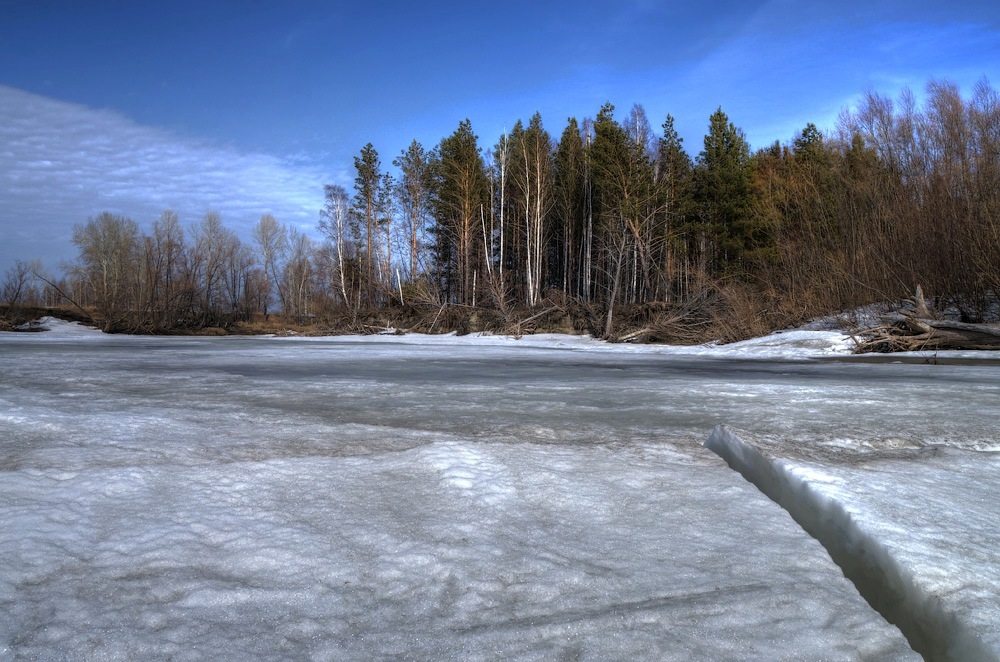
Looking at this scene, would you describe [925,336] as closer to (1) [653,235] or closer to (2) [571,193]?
(1) [653,235]

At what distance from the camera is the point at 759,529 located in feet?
5.61

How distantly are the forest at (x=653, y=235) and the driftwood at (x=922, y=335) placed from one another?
247 cm

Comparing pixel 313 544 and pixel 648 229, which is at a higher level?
pixel 648 229

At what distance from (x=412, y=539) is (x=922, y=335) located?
11887mm

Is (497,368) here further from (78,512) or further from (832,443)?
(78,512)

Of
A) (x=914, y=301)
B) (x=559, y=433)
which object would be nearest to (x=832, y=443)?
(x=559, y=433)

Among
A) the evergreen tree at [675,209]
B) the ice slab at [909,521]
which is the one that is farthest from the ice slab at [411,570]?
the evergreen tree at [675,209]

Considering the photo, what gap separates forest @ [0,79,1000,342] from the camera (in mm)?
14438

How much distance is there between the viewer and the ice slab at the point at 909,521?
123cm

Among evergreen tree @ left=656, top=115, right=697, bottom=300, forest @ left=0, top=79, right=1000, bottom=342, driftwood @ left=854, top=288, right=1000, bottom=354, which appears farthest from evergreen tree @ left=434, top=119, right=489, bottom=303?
driftwood @ left=854, top=288, right=1000, bottom=354

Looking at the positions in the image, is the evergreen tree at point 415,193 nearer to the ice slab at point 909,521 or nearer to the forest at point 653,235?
the forest at point 653,235

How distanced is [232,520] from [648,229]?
22660 millimetres

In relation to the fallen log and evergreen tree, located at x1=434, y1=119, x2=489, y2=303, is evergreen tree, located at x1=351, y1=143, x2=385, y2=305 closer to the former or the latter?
evergreen tree, located at x1=434, y1=119, x2=489, y2=303

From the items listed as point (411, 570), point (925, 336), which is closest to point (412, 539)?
point (411, 570)
